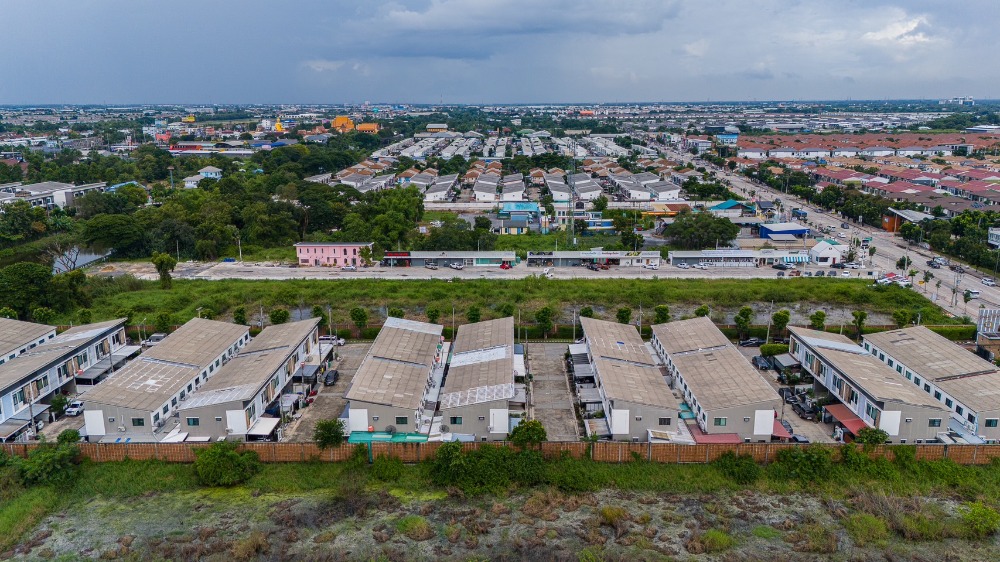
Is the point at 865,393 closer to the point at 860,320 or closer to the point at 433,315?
the point at 860,320

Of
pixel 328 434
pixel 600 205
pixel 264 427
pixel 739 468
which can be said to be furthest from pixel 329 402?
pixel 600 205

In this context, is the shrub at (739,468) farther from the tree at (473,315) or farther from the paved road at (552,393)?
the tree at (473,315)

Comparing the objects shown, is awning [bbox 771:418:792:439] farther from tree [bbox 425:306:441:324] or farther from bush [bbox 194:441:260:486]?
tree [bbox 425:306:441:324]

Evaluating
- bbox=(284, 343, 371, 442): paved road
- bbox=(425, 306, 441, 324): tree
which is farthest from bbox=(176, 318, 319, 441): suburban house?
bbox=(425, 306, 441, 324): tree

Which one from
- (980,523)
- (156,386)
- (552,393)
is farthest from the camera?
(552,393)

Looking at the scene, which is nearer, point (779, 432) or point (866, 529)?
point (866, 529)

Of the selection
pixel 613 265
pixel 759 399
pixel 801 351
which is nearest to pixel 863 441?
pixel 759 399

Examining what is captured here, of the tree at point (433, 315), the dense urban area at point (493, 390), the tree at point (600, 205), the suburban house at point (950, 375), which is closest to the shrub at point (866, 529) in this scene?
the dense urban area at point (493, 390)
